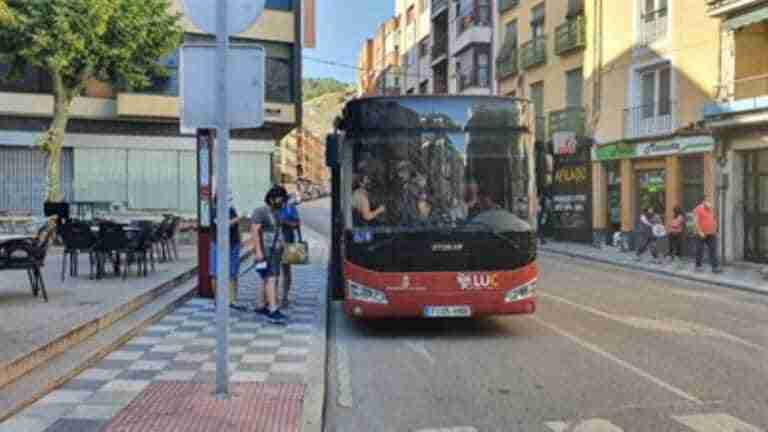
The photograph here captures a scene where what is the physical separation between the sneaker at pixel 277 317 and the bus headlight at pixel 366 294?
1.22m

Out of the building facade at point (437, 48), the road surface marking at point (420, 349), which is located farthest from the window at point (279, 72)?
the road surface marking at point (420, 349)

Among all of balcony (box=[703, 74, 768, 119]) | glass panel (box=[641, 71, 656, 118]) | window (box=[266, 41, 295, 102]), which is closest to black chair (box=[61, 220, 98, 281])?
balcony (box=[703, 74, 768, 119])

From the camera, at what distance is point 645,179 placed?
2595cm

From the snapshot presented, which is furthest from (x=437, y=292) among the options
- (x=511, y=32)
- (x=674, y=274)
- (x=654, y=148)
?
(x=511, y=32)

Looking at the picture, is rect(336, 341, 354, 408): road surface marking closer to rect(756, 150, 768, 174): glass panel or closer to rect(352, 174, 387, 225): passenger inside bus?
rect(352, 174, 387, 225): passenger inside bus

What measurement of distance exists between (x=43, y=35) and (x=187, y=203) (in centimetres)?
955

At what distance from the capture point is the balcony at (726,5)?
20.0 metres

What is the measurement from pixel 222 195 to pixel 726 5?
18.9m

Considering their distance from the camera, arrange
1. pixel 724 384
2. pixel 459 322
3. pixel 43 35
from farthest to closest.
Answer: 1. pixel 43 35
2. pixel 459 322
3. pixel 724 384

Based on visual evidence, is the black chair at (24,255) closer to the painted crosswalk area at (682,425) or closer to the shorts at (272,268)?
the shorts at (272,268)

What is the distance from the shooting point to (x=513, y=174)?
9.40 meters

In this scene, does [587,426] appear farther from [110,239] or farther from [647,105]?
[647,105]

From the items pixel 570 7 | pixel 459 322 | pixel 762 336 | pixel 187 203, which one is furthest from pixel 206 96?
pixel 570 7

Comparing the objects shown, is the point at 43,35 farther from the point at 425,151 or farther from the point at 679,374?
the point at 679,374
